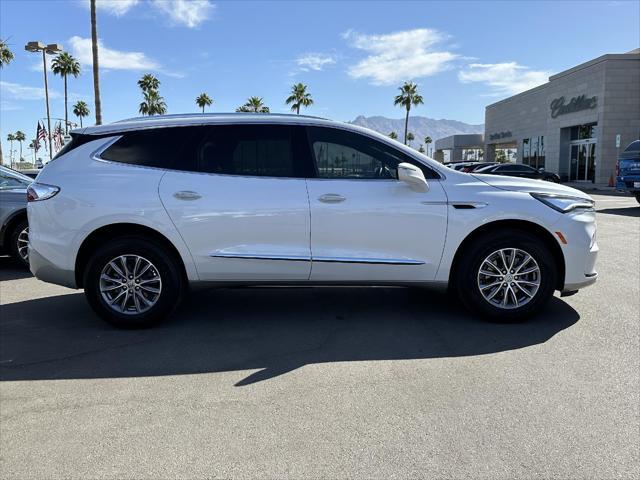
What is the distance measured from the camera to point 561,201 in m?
4.79

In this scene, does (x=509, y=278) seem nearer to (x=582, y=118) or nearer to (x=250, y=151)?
(x=250, y=151)

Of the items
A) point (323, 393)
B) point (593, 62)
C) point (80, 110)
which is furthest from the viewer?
point (80, 110)

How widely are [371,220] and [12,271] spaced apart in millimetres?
5774

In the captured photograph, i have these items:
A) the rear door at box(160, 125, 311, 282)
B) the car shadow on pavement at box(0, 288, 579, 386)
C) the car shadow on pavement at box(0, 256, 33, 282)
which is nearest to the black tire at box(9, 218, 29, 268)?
the car shadow on pavement at box(0, 256, 33, 282)

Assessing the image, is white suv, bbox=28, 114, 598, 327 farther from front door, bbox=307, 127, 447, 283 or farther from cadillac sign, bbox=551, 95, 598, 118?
cadillac sign, bbox=551, 95, 598, 118

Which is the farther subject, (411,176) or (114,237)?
(114,237)

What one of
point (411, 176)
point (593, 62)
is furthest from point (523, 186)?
point (593, 62)

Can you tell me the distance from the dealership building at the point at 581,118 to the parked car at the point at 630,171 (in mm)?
13337

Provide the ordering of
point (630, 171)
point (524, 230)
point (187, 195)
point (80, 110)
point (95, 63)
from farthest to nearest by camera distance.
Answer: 1. point (80, 110)
2. point (95, 63)
3. point (630, 171)
4. point (524, 230)
5. point (187, 195)

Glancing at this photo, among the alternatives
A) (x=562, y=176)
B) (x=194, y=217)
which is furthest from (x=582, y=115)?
(x=194, y=217)

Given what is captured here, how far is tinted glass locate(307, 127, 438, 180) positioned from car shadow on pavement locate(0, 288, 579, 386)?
1.38m

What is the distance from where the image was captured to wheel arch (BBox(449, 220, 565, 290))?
15.6 feet

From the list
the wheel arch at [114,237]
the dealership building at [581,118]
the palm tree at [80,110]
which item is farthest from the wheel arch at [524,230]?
the palm tree at [80,110]

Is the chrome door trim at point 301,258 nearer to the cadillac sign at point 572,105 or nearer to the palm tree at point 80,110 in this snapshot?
the cadillac sign at point 572,105
